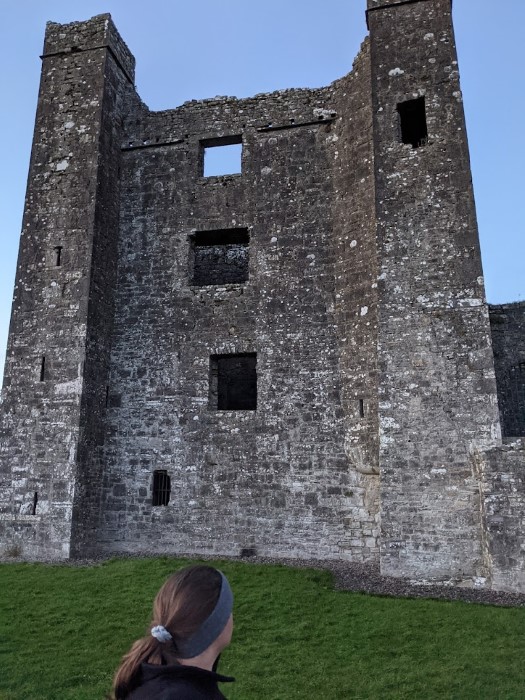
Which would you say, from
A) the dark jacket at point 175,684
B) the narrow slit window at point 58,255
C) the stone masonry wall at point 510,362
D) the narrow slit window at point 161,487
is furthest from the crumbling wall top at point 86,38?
the dark jacket at point 175,684

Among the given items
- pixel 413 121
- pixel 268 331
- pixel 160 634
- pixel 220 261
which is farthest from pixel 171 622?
pixel 220 261

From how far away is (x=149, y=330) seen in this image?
13344 mm

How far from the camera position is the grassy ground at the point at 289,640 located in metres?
5.55

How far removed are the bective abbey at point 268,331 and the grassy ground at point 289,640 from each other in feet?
6.84

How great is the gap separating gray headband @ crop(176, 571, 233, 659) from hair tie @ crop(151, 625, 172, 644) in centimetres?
4

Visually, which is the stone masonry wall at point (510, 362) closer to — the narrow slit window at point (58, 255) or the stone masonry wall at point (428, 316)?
the stone masonry wall at point (428, 316)

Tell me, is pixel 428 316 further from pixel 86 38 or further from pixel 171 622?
pixel 86 38

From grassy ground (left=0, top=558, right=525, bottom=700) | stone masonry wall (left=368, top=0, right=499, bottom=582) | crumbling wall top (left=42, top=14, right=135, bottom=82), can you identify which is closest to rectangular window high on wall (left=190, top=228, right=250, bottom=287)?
stone masonry wall (left=368, top=0, right=499, bottom=582)

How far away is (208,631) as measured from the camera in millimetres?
1907

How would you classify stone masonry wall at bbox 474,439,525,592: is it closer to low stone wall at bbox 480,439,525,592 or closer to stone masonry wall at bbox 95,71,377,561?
low stone wall at bbox 480,439,525,592

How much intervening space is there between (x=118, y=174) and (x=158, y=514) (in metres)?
8.10

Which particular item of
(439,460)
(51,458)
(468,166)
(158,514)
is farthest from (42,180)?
(439,460)

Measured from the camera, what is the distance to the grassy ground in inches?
218

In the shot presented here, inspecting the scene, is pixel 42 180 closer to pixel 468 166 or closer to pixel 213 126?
pixel 213 126
